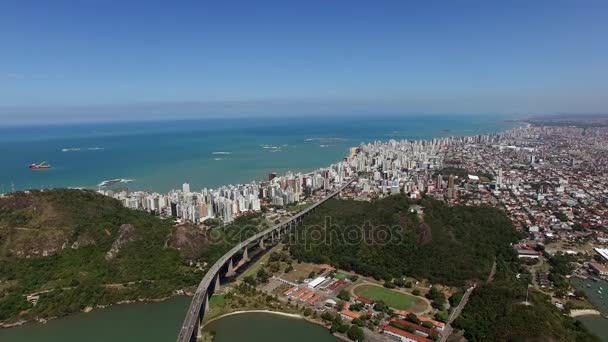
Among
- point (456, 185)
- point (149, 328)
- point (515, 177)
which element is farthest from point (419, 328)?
point (515, 177)

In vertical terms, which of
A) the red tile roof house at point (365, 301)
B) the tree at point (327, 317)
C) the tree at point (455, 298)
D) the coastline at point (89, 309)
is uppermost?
the tree at point (455, 298)

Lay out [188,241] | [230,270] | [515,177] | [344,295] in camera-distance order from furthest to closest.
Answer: [515,177] → [188,241] → [230,270] → [344,295]

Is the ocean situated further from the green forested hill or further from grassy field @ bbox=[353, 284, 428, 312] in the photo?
grassy field @ bbox=[353, 284, 428, 312]

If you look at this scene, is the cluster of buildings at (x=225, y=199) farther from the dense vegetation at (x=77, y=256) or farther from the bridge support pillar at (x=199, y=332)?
the bridge support pillar at (x=199, y=332)

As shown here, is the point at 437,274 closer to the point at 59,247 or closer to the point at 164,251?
the point at 164,251

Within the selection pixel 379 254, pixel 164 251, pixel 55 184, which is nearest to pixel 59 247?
pixel 164 251

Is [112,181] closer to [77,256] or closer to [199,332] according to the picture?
[77,256]

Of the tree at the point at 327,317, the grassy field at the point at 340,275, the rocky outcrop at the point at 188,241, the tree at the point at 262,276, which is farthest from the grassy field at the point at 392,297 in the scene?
the rocky outcrop at the point at 188,241
